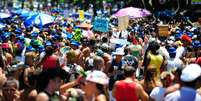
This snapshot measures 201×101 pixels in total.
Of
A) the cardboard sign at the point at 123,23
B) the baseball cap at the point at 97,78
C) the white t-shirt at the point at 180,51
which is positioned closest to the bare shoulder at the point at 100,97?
the baseball cap at the point at 97,78

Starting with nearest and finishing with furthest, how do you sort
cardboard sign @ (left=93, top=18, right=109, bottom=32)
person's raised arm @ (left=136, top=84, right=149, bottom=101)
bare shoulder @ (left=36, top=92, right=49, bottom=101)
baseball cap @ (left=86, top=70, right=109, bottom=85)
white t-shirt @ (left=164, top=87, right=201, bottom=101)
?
bare shoulder @ (left=36, top=92, right=49, bottom=101) → white t-shirt @ (left=164, top=87, right=201, bottom=101) → baseball cap @ (left=86, top=70, right=109, bottom=85) → person's raised arm @ (left=136, top=84, right=149, bottom=101) → cardboard sign @ (left=93, top=18, right=109, bottom=32)

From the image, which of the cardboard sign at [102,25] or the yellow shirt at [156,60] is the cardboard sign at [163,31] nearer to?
the cardboard sign at [102,25]

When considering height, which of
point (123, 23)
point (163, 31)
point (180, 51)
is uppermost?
point (180, 51)

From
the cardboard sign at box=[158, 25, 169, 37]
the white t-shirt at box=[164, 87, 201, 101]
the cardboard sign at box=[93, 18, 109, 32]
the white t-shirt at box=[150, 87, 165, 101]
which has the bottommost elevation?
the cardboard sign at box=[158, 25, 169, 37]

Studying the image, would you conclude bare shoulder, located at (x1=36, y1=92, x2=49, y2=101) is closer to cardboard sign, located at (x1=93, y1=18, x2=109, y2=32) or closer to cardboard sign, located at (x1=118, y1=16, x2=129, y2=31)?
cardboard sign, located at (x1=93, y1=18, x2=109, y2=32)

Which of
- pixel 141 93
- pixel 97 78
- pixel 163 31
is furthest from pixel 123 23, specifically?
pixel 97 78

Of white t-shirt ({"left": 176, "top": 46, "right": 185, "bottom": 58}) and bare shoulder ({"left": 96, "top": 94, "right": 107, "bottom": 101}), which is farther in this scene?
white t-shirt ({"left": 176, "top": 46, "right": 185, "bottom": 58})

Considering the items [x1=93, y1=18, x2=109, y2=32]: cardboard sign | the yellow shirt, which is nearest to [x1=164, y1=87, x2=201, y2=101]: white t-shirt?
the yellow shirt

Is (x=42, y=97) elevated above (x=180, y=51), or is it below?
above

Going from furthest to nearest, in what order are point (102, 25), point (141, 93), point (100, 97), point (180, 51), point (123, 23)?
point (123, 23)
point (102, 25)
point (180, 51)
point (141, 93)
point (100, 97)

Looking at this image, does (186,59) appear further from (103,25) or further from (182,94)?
(103,25)

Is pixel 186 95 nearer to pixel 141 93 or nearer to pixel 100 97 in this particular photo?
pixel 100 97

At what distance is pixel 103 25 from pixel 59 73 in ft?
43.3

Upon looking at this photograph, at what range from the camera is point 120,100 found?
21.6 ft
